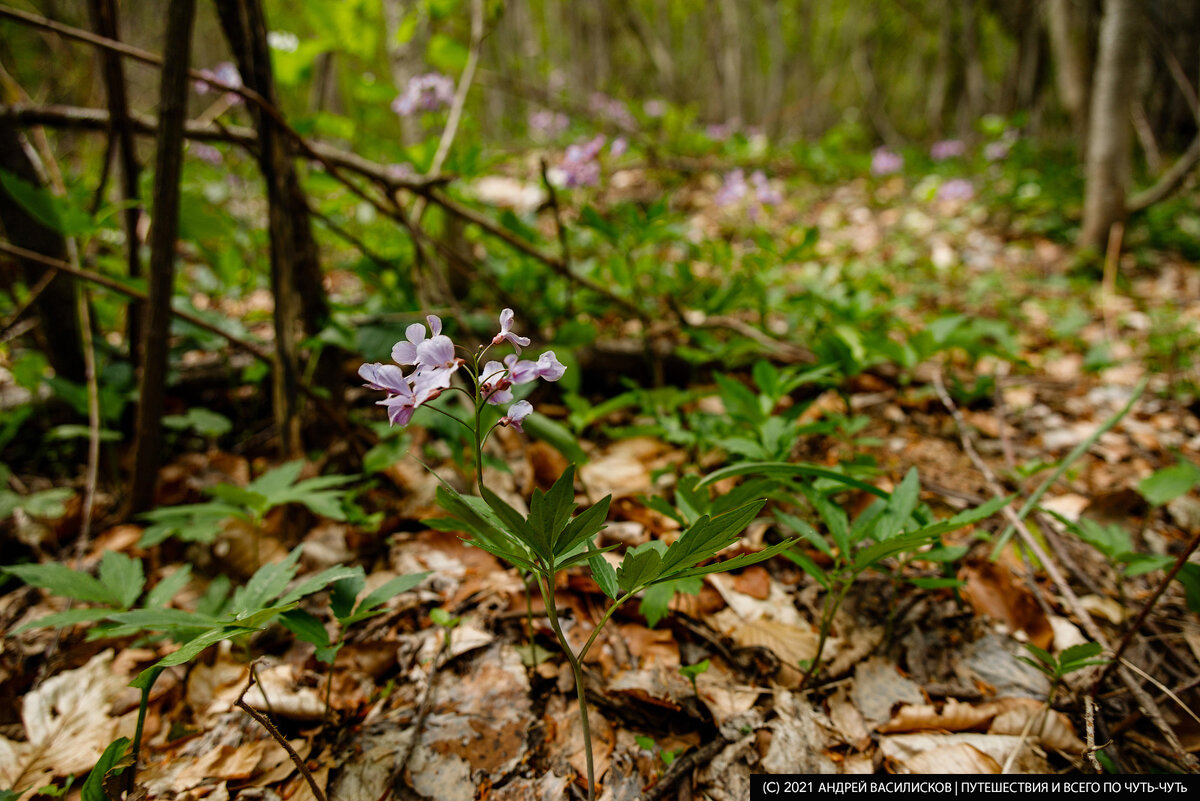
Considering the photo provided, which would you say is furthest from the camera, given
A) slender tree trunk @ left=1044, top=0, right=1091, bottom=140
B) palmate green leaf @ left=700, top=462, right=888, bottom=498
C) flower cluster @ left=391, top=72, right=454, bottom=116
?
slender tree trunk @ left=1044, top=0, right=1091, bottom=140

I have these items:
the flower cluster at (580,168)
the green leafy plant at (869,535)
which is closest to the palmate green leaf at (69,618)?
the green leafy plant at (869,535)

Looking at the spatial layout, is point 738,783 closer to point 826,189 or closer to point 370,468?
point 370,468

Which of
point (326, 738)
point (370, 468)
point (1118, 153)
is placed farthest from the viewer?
point (1118, 153)

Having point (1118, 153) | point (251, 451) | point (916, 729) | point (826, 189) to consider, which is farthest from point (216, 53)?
point (916, 729)

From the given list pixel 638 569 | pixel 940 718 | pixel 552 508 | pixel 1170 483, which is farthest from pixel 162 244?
pixel 1170 483

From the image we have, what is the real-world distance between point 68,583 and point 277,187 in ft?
3.54

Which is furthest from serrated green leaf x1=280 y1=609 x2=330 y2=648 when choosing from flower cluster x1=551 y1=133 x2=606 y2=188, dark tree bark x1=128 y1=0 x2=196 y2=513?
flower cluster x1=551 y1=133 x2=606 y2=188

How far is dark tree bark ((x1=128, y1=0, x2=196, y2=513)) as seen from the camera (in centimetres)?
138

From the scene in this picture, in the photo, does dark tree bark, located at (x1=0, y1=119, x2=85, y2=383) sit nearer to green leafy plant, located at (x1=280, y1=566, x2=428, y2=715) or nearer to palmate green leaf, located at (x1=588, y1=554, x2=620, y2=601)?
green leafy plant, located at (x1=280, y1=566, x2=428, y2=715)

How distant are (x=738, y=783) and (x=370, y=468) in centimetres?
121

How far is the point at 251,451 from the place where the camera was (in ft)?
6.84

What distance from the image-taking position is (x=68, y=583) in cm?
106

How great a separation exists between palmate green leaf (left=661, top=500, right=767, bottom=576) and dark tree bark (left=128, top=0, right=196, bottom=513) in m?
1.58

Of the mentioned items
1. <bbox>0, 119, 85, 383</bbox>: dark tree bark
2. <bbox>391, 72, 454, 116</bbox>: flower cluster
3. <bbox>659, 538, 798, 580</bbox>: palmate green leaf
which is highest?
<bbox>391, 72, 454, 116</bbox>: flower cluster
